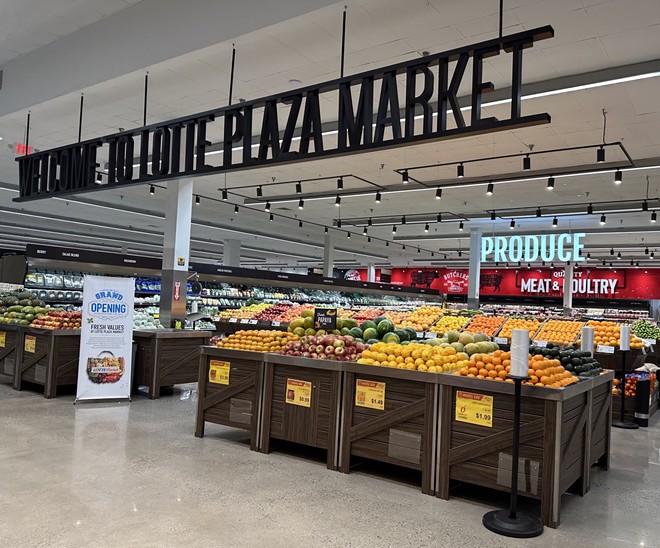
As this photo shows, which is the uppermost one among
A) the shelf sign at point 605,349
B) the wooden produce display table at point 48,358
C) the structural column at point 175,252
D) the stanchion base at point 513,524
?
the structural column at point 175,252

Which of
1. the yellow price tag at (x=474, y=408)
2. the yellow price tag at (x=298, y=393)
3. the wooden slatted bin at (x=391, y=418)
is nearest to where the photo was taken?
the yellow price tag at (x=474, y=408)

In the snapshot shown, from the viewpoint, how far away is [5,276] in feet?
35.9

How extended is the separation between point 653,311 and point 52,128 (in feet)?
67.1

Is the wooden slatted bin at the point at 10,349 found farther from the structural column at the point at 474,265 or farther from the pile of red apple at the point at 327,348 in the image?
the structural column at the point at 474,265

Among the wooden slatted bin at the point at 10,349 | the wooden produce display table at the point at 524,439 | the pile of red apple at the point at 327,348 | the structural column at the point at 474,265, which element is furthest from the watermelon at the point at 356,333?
the structural column at the point at 474,265

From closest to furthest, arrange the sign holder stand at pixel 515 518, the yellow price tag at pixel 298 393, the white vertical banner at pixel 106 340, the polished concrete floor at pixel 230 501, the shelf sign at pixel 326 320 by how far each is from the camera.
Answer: the polished concrete floor at pixel 230 501 → the sign holder stand at pixel 515 518 → the yellow price tag at pixel 298 393 → the shelf sign at pixel 326 320 → the white vertical banner at pixel 106 340

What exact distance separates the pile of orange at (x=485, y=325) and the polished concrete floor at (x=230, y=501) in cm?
379

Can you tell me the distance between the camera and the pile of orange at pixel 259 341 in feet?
18.7

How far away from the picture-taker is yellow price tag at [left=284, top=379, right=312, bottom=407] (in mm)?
5125

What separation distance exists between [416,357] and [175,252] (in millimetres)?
A: 5724

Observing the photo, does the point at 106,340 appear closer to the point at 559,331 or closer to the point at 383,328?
the point at 383,328

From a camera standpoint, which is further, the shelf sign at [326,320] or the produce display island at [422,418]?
the shelf sign at [326,320]

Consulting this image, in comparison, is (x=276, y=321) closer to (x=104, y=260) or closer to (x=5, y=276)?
(x=104, y=260)

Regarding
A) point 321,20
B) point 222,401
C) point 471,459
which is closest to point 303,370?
point 222,401
